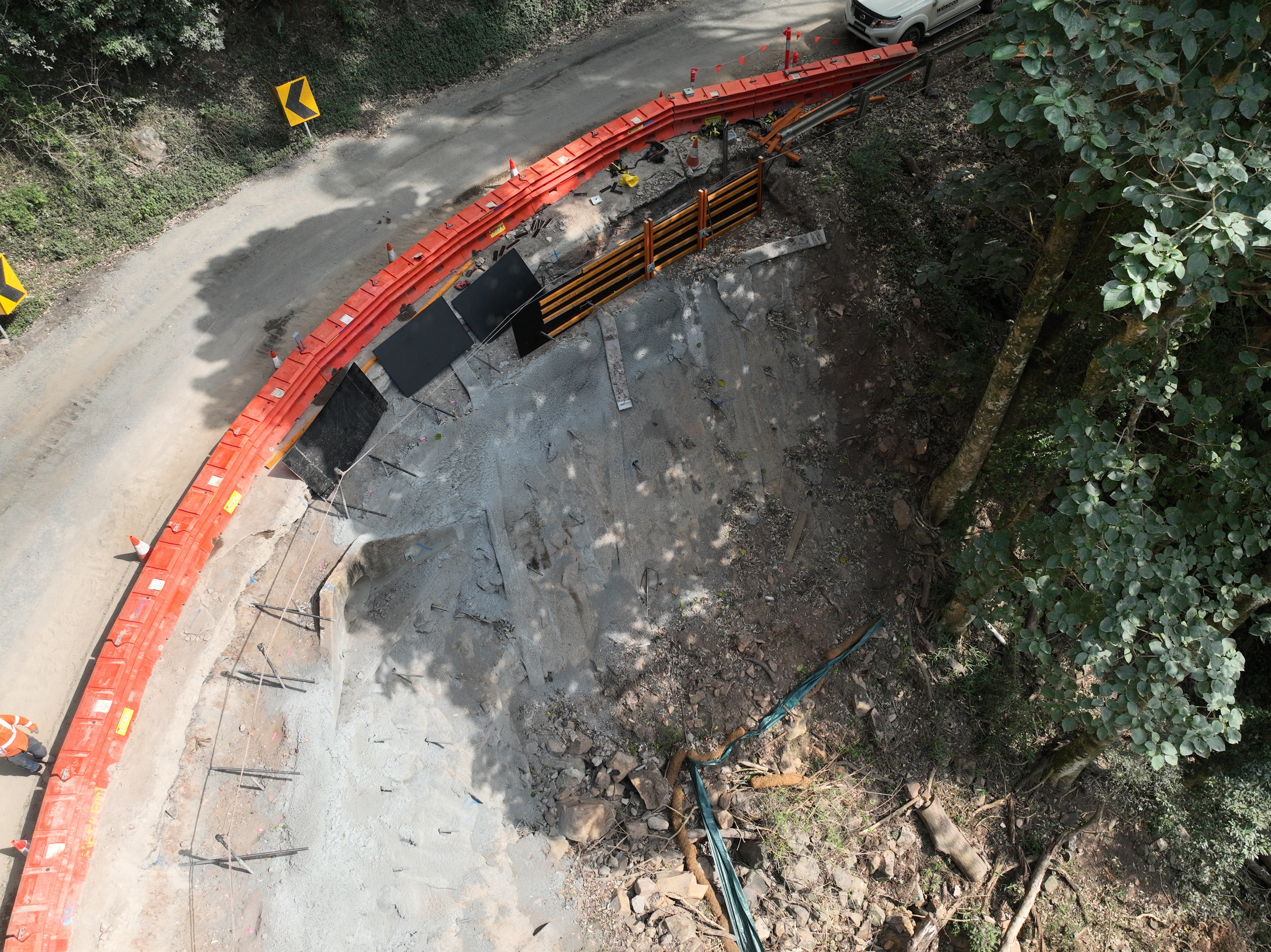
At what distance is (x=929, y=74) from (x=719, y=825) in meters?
15.3

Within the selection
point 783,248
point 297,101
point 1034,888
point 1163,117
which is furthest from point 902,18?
point 1034,888

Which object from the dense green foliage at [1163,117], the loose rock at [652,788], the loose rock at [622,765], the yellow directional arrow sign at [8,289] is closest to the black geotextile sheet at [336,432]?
the yellow directional arrow sign at [8,289]

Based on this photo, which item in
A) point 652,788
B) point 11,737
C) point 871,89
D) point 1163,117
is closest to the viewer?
point 1163,117

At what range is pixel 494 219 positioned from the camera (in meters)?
14.0

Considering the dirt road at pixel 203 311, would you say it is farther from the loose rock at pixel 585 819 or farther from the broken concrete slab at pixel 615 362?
the loose rock at pixel 585 819

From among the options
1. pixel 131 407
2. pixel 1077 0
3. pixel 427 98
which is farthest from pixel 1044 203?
pixel 131 407

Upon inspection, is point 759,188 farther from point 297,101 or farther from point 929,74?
point 297,101

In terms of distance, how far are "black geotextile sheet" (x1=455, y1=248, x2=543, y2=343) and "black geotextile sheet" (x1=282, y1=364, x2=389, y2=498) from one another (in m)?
2.02

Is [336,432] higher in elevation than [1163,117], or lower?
lower

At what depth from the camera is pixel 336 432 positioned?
1227 cm

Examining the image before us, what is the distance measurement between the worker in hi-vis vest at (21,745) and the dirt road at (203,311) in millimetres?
209

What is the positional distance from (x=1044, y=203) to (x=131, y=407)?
14.4m

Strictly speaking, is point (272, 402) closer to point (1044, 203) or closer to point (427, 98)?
point (427, 98)

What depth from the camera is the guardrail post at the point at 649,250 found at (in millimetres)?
13312
